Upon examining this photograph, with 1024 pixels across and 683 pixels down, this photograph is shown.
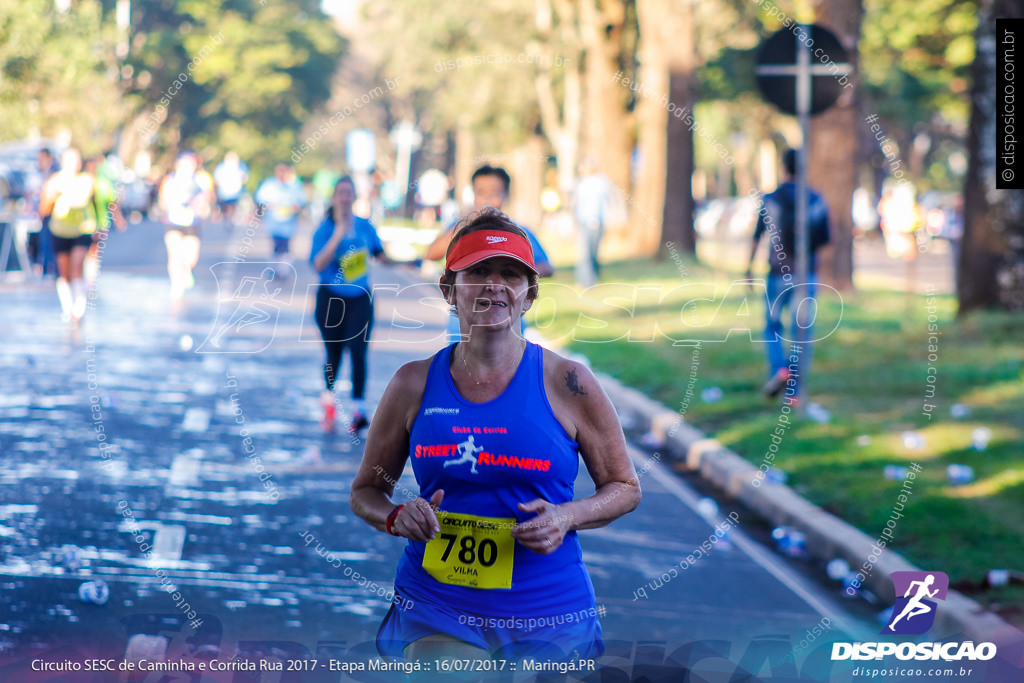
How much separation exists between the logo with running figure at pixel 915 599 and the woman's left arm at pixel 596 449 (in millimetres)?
2648

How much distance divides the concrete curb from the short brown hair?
8.62 ft

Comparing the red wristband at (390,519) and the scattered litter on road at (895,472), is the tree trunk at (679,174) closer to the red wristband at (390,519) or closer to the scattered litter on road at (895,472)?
the scattered litter on road at (895,472)

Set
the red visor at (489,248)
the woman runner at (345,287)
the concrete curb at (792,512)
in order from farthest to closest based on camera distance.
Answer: the woman runner at (345,287), the concrete curb at (792,512), the red visor at (489,248)

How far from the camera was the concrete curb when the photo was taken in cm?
572

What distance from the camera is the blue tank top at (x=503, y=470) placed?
11.1 ft

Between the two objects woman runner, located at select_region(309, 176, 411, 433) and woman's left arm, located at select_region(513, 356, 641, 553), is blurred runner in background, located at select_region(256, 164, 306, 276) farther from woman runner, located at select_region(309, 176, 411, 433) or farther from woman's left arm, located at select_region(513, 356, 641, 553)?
woman's left arm, located at select_region(513, 356, 641, 553)

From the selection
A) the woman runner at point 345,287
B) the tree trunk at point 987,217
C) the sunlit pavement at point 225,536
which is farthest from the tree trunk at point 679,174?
the woman runner at point 345,287

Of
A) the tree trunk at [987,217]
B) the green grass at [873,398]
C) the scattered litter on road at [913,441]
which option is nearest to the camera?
the green grass at [873,398]

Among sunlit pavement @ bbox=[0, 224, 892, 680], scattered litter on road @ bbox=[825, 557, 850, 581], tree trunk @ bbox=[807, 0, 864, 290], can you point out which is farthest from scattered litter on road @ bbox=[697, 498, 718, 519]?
tree trunk @ bbox=[807, 0, 864, 290]

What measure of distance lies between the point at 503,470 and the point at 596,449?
0.28 metres

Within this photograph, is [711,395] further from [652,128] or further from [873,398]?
[652,128]

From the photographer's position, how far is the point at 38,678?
171 inches

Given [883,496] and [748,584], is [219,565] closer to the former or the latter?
[748,584]

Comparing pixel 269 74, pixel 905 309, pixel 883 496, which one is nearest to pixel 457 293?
pixel 883 496
